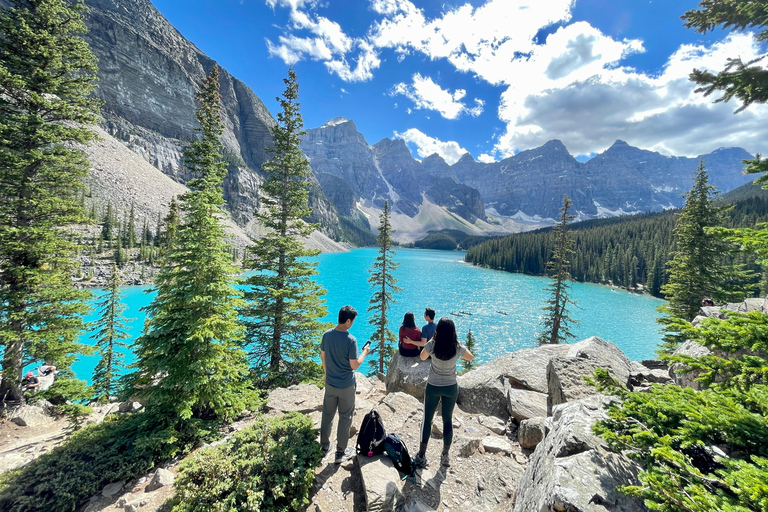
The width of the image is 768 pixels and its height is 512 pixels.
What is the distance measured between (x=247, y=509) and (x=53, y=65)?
17173 millimetres

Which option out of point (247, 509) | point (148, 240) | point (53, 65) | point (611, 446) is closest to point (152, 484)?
point (247, 509)

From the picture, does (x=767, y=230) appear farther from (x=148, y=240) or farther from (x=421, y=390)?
(x=148, y=240)

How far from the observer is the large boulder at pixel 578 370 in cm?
817

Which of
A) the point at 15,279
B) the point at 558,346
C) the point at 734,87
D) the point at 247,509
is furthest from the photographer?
the point at 558,346

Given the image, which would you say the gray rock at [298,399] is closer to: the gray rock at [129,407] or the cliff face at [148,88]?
the gray rock at [129,407]

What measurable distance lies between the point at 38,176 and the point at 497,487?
62.9ft

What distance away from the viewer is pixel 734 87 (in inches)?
228

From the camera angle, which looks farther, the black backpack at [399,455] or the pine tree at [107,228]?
the pine tree at [107,228]

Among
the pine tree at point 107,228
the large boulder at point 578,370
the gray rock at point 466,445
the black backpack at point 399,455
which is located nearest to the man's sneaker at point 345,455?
the black backpack at point 399,455

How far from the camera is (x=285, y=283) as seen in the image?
14.0 meters

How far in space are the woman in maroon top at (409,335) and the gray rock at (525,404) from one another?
3.62 m

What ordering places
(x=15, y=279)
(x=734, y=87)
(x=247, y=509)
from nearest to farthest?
(x=247, y=509), (x=734, y=87), (x=15, y=279)

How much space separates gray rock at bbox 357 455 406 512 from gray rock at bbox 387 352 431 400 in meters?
5.36

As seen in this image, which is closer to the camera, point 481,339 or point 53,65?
point 53,65
